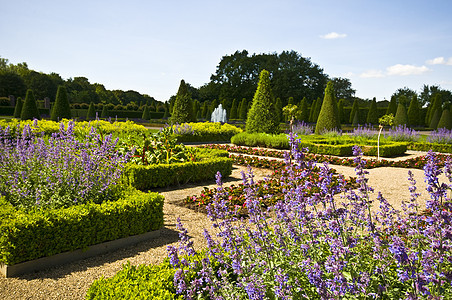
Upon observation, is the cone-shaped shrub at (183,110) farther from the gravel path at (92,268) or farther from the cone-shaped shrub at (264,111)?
the gravel path at (92,268)

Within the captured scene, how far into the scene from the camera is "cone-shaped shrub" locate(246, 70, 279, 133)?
17.8 m

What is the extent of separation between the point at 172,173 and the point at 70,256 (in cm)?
386

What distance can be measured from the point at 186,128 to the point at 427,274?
1641cm

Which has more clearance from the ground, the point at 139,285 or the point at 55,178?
the point at 55,178

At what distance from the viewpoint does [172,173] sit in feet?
26.1

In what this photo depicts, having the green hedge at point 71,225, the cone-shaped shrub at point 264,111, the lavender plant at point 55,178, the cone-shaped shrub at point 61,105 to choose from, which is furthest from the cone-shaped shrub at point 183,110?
the green hedge at point 71,225

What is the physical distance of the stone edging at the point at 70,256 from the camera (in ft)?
12.6

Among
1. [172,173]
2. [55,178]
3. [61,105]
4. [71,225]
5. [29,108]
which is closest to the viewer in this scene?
[71,225]

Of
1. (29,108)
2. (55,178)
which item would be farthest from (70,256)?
(29,108)

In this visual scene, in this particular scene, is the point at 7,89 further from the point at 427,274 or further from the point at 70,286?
the point at 427,274

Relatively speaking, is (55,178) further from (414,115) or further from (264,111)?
(414,115)

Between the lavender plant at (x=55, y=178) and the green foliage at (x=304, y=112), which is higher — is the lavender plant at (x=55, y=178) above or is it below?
below

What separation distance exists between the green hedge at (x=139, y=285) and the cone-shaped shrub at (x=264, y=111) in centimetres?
1514

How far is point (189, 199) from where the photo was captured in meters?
6.71
